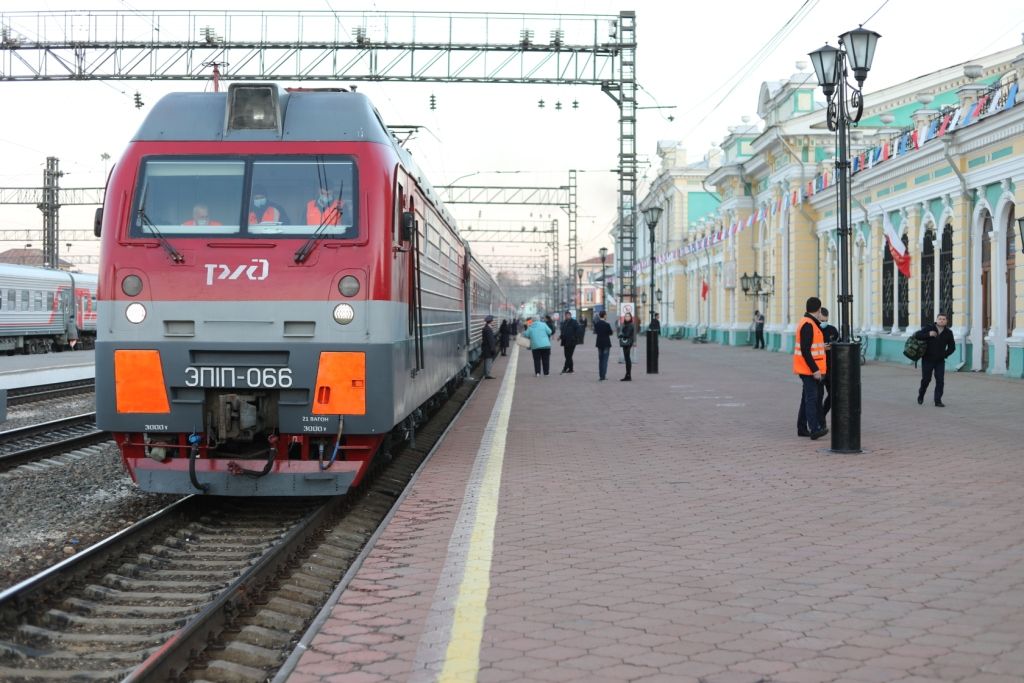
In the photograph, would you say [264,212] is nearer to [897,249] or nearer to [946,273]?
[946,273]

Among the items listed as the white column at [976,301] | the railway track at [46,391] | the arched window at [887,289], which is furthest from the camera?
the arched window at [887,289]

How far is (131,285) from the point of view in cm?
843

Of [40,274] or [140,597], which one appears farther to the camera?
[40,274]

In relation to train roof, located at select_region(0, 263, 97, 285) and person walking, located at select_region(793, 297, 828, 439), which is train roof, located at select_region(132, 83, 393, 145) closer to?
person walking, located at select_region(793, 297, 828, 439)

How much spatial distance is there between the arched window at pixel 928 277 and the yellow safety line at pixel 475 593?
21228 mm

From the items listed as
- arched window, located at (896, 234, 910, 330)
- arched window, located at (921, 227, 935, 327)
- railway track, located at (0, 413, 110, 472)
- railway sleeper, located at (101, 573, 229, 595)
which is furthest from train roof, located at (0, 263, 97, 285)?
railway sleeper, located at (101, 573, 229, 595)

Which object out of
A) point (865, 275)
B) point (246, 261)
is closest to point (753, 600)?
point (246, 261)

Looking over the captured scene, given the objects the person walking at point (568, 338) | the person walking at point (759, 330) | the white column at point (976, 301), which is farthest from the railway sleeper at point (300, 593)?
the person walking at point (759, 330)

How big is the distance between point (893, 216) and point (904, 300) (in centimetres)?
239

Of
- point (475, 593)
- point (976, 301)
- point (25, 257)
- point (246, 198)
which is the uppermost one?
point (25, 257)

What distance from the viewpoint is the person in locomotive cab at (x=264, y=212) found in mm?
8562

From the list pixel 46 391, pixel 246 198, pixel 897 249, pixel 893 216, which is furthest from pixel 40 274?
pixel 246 198

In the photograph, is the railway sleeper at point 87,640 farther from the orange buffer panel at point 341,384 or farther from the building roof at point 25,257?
the building roof at point 25,257

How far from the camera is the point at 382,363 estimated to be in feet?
27.7
